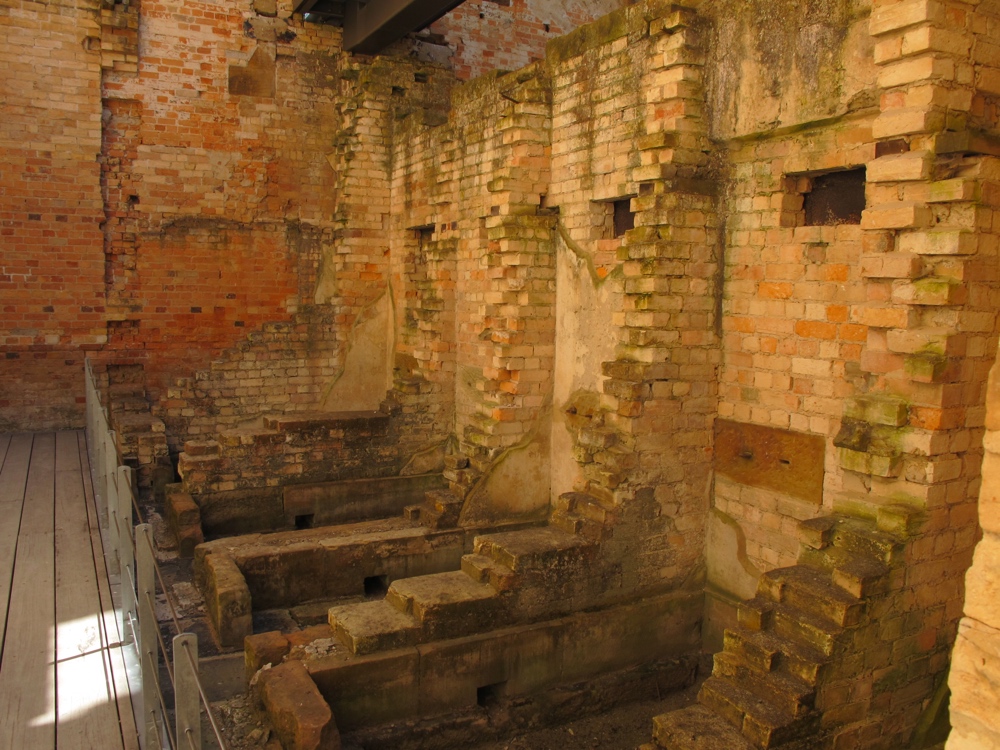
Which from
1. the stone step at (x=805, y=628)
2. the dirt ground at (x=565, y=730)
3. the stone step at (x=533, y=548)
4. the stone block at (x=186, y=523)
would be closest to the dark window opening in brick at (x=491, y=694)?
the dirt ground at (x=565, y=730)

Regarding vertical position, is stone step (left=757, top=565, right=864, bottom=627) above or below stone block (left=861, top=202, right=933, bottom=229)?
below

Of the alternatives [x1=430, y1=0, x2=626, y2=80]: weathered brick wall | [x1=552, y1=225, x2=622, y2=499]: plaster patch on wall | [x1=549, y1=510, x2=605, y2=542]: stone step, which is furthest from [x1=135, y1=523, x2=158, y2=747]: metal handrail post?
[x1=430, y1=0, x2=626, y2=80]: weathered brick wall

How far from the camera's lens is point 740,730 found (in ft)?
13.4

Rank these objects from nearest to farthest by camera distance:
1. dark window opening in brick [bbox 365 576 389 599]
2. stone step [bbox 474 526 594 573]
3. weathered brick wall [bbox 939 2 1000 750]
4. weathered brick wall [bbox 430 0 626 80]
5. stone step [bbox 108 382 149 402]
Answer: weathered brick wall [bbox 939 2 1000 750] → stone step [bbox 474 526 594 573] → dark window opening in brick [bbox 365 576 389 599] → stone step [bbox 108 382 149 402] → weathered brick wall [bbox 430 0 626 80]

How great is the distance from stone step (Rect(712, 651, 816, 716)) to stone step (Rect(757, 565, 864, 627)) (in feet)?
1.26

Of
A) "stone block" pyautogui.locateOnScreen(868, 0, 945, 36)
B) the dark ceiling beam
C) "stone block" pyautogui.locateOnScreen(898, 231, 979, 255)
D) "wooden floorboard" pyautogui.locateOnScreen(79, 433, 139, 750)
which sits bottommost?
"wooden floorboard" pyautogui.locateOnScreen(79, 433, 139, 750)

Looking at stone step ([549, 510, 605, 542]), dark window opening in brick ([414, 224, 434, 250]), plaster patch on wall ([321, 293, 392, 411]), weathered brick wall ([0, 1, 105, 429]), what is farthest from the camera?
plaster patch on wall ([321, 293, 392, 411])

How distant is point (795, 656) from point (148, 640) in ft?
10.3

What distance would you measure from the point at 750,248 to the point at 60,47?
7.94 metres

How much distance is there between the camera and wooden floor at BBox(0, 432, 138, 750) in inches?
138

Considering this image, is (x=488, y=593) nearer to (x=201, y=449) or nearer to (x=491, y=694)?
(x=491, y=694)

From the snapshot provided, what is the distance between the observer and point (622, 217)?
6.68 metres

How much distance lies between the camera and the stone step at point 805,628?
420 cm

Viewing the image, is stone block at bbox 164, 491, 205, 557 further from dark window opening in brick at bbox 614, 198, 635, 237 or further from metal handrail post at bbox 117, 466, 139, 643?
dark window opening in brick at bbox 614, 198, 635, 237
